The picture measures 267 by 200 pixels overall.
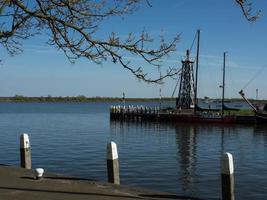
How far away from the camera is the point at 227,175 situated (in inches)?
475

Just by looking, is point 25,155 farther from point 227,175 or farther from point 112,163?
point 227,175

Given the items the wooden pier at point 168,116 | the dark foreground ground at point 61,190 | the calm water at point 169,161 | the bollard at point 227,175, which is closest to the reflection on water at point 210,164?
the calm water at point 169,161

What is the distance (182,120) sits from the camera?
266ft

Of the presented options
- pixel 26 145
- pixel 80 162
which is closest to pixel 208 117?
pixel 80 162

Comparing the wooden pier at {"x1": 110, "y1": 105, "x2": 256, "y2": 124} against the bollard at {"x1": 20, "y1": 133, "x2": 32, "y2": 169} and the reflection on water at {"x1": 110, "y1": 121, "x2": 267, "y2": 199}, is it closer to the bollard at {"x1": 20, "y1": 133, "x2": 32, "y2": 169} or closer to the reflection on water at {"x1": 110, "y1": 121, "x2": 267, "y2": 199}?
the reflection on water at {"x1": 110, "y1": 121, "x2": 267, "y2": 199}

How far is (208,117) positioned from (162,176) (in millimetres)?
54473

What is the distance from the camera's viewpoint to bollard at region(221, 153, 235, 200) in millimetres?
11727

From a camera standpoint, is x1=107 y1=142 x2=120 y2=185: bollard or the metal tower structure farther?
the metal tower structure

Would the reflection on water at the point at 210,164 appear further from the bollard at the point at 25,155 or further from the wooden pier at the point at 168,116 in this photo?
the wooden pier at the point at 168,116

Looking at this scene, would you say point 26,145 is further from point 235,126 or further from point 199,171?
point 235,126

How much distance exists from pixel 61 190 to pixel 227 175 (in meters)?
3.93

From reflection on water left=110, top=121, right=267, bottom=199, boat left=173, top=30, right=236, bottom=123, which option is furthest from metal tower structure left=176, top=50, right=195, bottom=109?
reflection on water left=110, top=121, right=267, bottom=199

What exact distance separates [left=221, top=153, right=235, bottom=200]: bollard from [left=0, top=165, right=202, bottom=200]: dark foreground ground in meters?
1.40

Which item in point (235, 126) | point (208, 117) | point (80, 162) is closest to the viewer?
point (80, 162)
